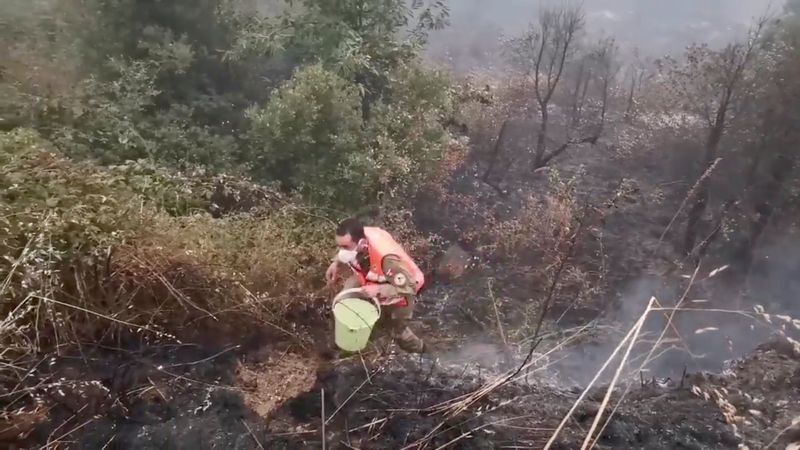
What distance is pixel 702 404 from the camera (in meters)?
3.78

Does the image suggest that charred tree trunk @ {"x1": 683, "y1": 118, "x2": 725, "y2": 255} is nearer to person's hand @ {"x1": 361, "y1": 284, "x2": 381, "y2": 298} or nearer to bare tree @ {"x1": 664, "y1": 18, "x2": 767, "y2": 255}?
bare tree @ {"x1": 664, "y1": 18, "x2": 767, "y2": 255}

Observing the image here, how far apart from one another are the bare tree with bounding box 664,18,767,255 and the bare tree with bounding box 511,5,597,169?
1707mm

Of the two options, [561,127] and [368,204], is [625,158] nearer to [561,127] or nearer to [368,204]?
[561,127]

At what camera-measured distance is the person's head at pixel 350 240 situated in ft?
12.7

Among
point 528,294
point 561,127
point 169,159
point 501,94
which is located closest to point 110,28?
point 169,159

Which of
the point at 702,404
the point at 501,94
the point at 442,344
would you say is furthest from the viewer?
the point at 501,94

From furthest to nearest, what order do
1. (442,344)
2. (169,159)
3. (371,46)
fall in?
(371,46)
(169,159)
(442,344)

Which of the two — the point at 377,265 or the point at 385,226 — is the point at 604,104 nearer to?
the point at 385,226

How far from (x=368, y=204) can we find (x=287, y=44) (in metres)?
2.28

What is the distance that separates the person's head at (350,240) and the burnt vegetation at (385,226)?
76 cm

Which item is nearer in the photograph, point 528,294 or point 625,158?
point 528,294

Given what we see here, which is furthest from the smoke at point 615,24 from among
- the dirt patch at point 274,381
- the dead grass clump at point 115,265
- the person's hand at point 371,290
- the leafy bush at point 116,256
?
the dirt patch at point 274,381

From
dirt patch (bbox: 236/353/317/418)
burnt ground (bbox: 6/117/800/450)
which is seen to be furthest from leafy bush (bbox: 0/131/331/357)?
dirt patch (bbox: 236/353/317/418)

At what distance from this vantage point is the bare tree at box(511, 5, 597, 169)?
9758mm
